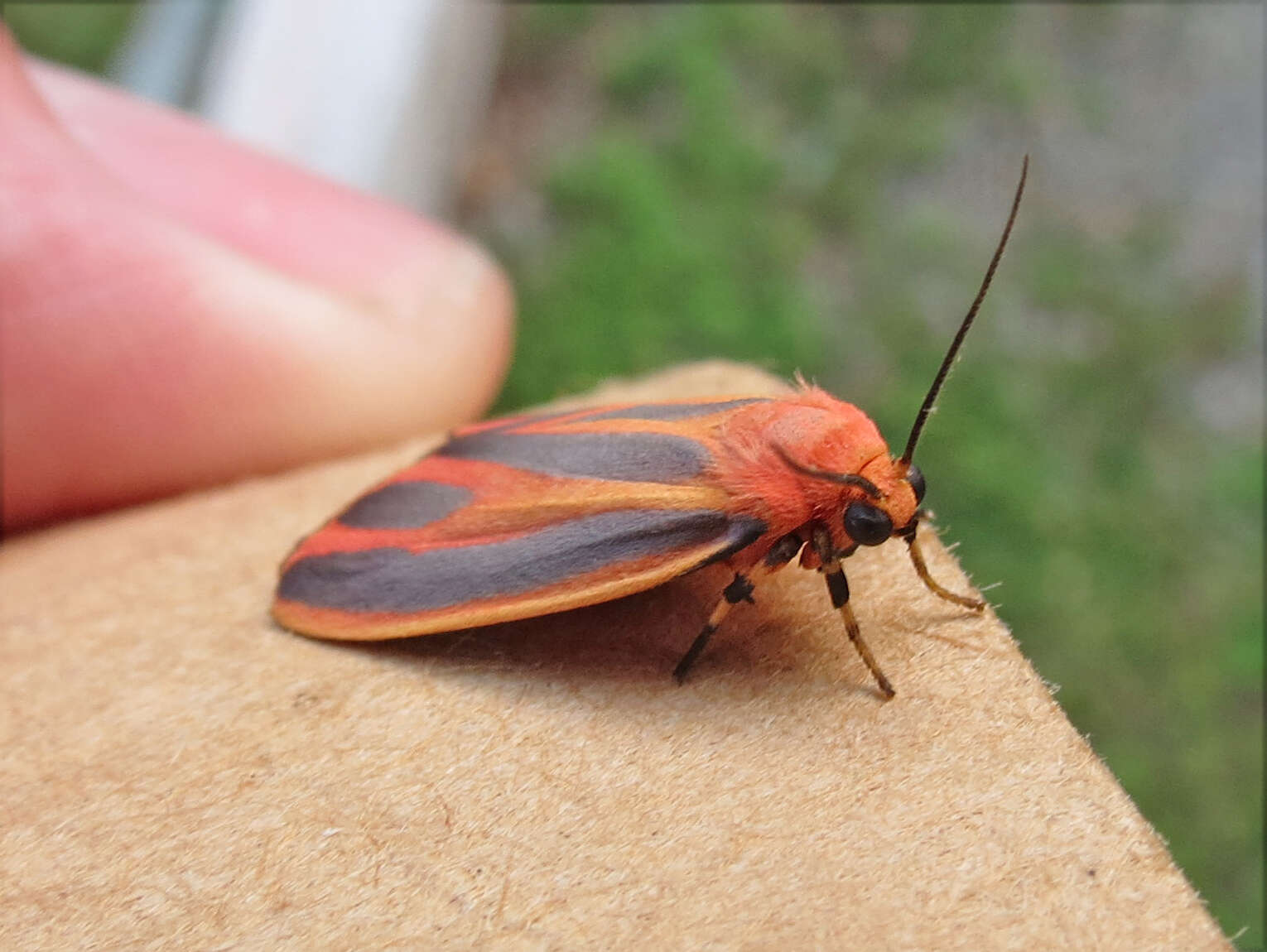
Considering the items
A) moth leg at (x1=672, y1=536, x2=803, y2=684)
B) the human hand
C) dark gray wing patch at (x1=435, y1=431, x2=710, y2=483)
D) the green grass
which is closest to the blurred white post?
the human hand

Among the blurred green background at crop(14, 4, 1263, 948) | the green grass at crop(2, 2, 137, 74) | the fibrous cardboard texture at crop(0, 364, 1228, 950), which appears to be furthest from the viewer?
the green grass at crop(2, 2, 137, 74)

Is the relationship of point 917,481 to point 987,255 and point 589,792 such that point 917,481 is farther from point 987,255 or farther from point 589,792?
point 987,255

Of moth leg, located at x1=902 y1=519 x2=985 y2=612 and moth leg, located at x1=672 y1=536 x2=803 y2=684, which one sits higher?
moth leg, located at x1=902 y1=519 x2=985 y2=612

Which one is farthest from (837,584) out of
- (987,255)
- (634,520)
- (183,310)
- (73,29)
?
(73,29)

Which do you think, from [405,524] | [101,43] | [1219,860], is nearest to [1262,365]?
[1219,860]

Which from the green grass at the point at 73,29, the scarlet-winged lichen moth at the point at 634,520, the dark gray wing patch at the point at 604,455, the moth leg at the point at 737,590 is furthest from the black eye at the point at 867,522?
the green grass at the point at 73,29

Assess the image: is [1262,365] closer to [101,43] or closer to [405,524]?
[405,524]

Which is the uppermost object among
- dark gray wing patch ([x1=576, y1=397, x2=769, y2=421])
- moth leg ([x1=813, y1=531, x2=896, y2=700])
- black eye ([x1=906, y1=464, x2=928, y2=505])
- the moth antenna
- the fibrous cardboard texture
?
the moth antenna

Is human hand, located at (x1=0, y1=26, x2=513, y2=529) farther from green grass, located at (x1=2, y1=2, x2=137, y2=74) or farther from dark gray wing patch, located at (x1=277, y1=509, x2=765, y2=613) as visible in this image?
green grass, located at (x1=2, y1=2, x2=137, y2=74)
